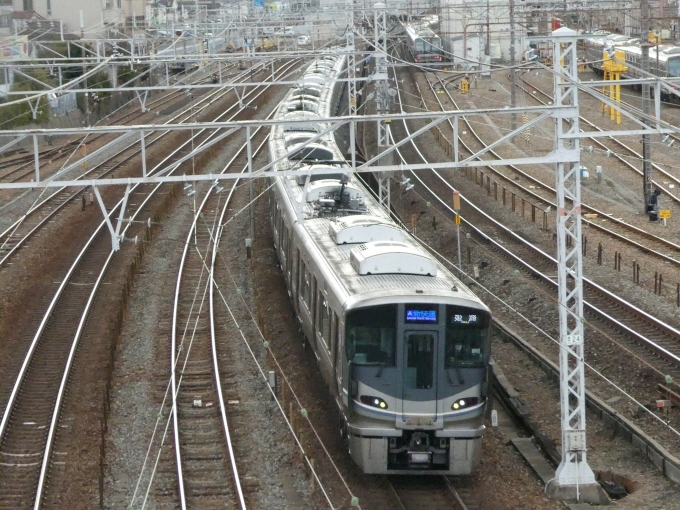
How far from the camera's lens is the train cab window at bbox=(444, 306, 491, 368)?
11297 mm

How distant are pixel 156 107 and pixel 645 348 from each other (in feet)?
111

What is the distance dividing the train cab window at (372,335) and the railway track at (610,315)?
4.45 metres

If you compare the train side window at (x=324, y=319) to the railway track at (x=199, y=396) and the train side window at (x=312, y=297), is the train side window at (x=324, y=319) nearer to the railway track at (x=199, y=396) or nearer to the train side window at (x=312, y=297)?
the train side window at (x=312, y=297)

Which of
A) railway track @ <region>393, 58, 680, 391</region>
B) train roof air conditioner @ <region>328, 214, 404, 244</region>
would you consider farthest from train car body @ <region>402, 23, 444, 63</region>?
train roof air conditioner @ <region>328, 214, 404, 244</region>

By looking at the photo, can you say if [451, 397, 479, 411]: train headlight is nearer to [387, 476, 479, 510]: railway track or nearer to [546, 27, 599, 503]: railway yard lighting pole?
[387, 476, 479, 510]: railway track

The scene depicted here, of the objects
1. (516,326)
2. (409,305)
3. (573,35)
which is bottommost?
(516,326)

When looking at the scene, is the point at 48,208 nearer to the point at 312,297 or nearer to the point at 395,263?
the point at 312,297

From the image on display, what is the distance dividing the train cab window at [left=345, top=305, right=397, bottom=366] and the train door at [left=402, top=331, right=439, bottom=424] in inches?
6.6

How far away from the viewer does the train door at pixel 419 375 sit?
444 inches

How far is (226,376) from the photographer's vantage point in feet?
50.2

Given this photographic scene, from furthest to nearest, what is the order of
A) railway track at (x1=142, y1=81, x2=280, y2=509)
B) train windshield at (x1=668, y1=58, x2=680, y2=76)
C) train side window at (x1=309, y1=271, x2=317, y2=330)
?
train windshield at (x1=668, y1=58, x2=680, y2=76) < train side window at (x1=309, y1=271, x2=317, y2=330) < railway track at (x1=142, y1=81, x2=280, y2=509)

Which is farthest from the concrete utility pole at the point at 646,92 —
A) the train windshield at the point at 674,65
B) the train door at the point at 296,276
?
the train windshield at the point at 674,65

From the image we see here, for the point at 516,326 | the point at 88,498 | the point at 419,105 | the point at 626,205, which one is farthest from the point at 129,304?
the point at 419,105

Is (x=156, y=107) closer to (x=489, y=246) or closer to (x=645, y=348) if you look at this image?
(x=489, y=246)
